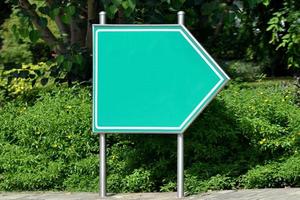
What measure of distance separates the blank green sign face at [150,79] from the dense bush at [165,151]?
64 cm

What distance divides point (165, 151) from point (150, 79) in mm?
959

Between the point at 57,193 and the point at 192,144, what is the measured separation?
→ 1.57 m

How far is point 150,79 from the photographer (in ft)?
21.6

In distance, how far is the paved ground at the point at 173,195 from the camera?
6.36 metres

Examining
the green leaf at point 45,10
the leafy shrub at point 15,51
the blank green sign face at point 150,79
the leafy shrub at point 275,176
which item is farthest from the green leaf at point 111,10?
the leafy shrub at point 15,51

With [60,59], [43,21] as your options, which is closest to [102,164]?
[60,59]

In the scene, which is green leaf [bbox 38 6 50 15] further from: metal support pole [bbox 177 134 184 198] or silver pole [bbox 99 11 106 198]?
metal support pole [bbox 177 134 184 198]

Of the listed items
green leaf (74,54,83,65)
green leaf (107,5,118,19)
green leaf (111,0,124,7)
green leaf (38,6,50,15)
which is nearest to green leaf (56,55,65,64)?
green leaf (74,54,83,65)

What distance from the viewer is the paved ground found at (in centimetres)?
636

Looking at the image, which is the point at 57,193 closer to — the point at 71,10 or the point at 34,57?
the point at 71,10

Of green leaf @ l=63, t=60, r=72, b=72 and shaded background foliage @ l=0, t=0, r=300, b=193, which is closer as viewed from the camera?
shaded background foliage @ l=0, t=0, r=300, b=193

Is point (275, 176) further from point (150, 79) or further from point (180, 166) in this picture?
point (150, 79)

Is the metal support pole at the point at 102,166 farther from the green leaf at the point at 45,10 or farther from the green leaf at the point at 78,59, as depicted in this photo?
the green leaf at the point at 45,10

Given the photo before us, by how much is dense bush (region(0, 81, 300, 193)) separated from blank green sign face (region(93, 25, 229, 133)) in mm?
639
